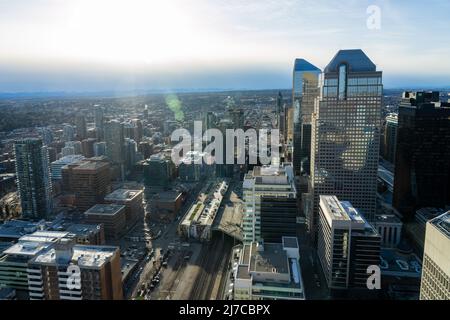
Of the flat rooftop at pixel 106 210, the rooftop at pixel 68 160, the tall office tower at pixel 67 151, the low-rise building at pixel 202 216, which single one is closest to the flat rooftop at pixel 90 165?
the flat rooftop at pixel 106 210

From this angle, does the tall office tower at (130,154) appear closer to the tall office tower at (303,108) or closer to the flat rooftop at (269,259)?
the tall office tower at (303,108)

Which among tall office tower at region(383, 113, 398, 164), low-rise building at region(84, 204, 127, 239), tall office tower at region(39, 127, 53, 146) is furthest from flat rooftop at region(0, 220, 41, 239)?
tall office tower at region(383, 113, 398, 164)

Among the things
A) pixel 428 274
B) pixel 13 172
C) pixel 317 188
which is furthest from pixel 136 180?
pixel 428 274

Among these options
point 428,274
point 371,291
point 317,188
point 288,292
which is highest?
point 428,274

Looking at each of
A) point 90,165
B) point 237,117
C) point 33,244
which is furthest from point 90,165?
point 237,117

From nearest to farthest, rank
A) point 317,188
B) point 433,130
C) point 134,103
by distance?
point 317,188, point 433,130, point 134,103

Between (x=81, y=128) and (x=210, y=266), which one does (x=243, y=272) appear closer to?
(x=210, y=266)

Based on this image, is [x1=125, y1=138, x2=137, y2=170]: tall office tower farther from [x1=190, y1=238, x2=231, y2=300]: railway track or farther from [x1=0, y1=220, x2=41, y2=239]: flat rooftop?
[x1=190, y1=238, x2=231, y2=300]: railway track
